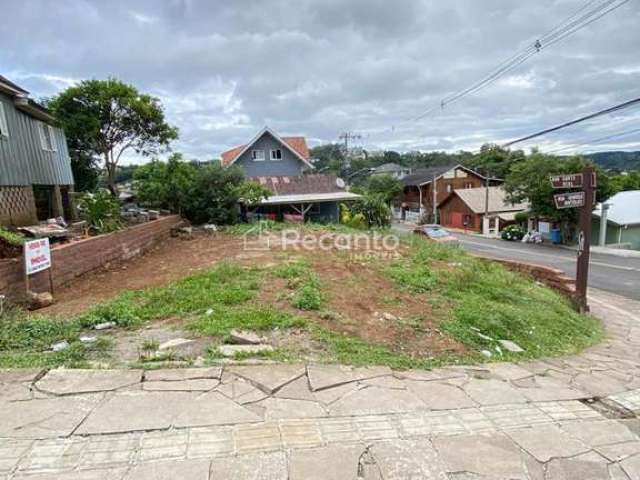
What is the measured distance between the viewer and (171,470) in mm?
2133

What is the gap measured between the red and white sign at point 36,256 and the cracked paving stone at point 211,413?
5198mm

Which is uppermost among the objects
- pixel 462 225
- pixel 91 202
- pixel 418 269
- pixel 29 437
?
pixel 91 202

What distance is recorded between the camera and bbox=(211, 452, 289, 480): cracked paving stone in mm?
2107

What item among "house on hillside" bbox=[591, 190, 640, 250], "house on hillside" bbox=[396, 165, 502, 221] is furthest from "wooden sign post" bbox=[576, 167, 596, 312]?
"house on hillside" bbox=[396, 165, 502, 221]

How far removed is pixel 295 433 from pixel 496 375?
7.43 feet

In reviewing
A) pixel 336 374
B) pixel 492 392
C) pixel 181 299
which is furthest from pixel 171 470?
pixel 181 299

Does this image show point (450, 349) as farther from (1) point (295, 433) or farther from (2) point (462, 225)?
(2) point (462, 225)

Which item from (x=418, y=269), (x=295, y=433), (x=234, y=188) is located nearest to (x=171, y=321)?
(x=295, y=433)

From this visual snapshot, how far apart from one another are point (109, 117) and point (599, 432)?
16373 mm

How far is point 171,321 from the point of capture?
4691mm

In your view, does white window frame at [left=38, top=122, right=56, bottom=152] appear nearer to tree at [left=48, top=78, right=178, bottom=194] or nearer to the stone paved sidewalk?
tree at [left=48, top=78, right=178, bottom=194]

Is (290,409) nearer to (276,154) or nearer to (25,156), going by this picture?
(25,156)

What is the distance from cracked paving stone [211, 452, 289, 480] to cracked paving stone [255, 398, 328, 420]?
16.7 inches

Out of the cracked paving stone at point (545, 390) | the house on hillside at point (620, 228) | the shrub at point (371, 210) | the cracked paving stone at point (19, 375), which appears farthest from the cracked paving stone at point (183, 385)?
the house on hillside at point (620, 228)
